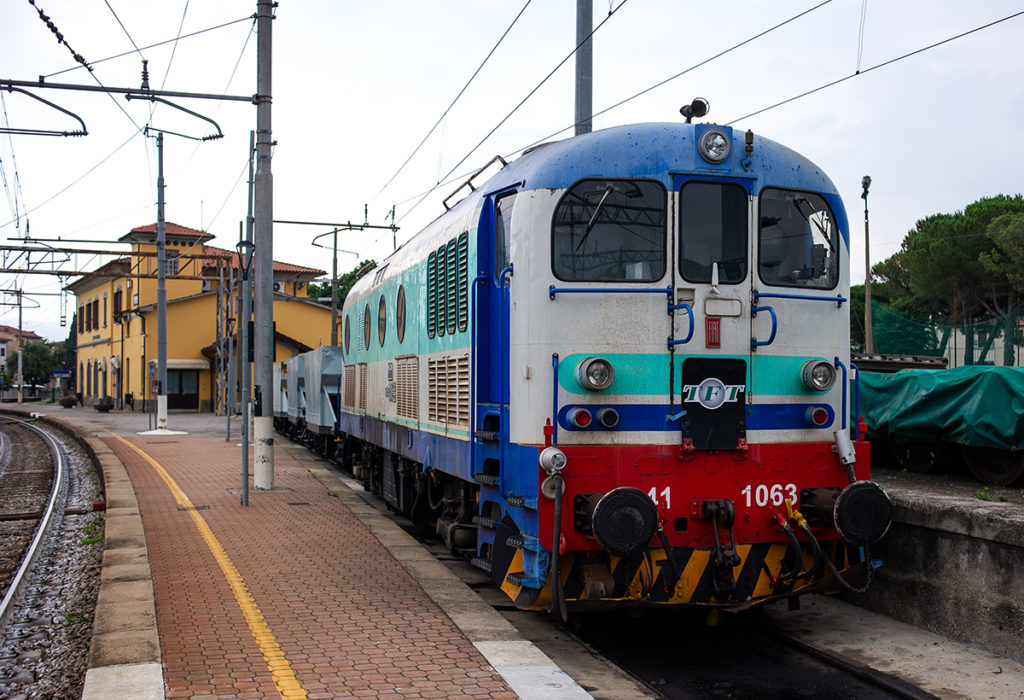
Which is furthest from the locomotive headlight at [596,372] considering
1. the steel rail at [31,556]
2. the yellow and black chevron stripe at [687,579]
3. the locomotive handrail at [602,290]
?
the steel rail at [31,556]

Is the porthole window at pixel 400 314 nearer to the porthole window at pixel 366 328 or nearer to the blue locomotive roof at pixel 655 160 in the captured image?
the porthole window at pixel 366 328

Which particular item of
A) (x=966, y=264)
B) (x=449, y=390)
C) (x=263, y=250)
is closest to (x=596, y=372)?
(x=449, y=390)

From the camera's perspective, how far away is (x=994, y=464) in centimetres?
1157

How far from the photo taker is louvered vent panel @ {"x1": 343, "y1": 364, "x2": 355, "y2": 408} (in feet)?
47.4

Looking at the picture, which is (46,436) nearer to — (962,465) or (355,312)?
(355,312)

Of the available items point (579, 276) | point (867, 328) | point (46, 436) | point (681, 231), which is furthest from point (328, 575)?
point (46, 436)

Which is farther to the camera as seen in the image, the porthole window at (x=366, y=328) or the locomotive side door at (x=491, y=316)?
the porthole window at (x=366, y=328)

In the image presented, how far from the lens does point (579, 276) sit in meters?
6.75

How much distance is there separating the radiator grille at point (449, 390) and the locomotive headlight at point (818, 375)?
2.62m

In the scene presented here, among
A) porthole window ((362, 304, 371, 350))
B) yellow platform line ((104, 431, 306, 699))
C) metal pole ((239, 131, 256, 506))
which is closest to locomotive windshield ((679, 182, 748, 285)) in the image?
yellow platform line ((104, 431, 306, 699))

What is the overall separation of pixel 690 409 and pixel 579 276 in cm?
121

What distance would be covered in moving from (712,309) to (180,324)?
45126 mm

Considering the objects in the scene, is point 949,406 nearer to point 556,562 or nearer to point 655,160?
point 655,160

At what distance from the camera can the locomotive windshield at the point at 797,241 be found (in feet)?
23.1
